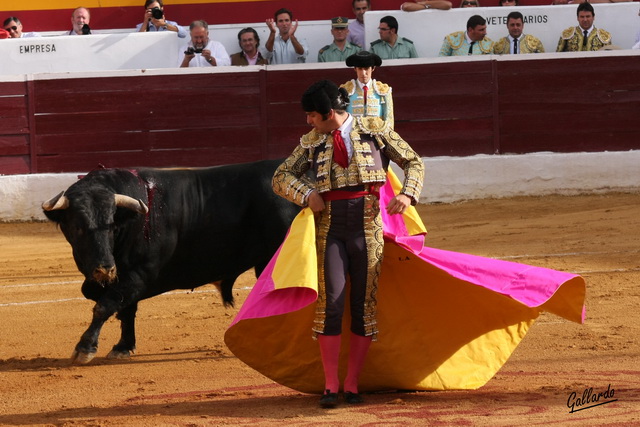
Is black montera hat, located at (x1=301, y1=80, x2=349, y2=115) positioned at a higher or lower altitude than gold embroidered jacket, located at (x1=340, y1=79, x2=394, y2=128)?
higher

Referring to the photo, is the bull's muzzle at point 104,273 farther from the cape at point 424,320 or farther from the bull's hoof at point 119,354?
the cape at point 424,320

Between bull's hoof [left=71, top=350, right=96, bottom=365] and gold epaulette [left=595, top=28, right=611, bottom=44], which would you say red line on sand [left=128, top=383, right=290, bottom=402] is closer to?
bull's hoof [left=71, top=350, right=96, bottom=365]

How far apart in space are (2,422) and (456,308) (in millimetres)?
1681

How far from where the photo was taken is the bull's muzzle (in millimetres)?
4773

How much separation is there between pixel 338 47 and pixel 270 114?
866mm

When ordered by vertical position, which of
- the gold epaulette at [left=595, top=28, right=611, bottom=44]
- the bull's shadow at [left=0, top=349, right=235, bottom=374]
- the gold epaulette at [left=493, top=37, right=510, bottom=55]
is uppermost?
the gold epaulette at [left=595, top=28, right=611, bottom=44]

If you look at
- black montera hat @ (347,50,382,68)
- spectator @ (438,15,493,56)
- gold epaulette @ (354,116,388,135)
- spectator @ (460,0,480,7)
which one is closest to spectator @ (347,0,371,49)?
spectator @ (438,15,493,56)

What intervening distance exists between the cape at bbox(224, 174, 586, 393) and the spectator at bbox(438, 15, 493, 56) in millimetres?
5963

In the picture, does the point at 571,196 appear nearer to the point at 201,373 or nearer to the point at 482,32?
the point at 482,32

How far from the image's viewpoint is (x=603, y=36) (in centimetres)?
→ 1002

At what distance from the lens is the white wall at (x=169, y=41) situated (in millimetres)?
10000

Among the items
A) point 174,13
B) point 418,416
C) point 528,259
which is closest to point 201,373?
point 418,416

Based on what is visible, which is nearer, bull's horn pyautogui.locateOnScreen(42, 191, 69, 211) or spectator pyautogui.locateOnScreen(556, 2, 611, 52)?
bull's horn pyautogui.locateOnScreen(42, 191, 69, 211)

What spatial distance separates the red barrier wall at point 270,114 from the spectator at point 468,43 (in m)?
0.13
